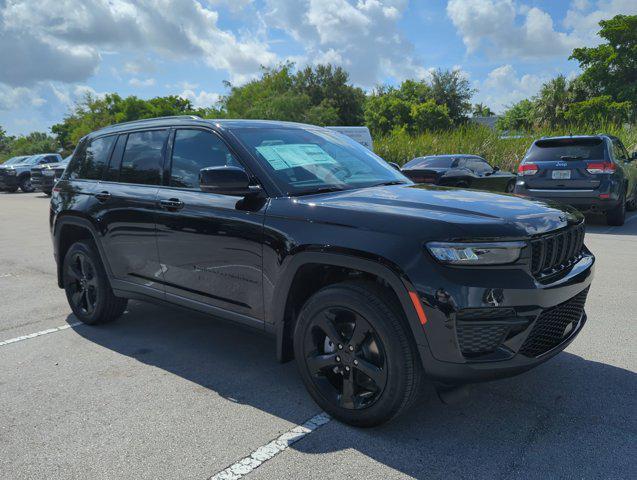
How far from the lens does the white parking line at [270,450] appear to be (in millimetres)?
2562

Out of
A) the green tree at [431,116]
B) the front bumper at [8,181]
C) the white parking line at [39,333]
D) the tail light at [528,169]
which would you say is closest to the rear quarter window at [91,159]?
the white parking line at [39,333]

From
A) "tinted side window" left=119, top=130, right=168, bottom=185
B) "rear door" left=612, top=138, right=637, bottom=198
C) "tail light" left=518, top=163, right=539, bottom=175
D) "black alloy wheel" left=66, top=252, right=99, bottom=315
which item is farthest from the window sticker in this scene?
"rear door" left=612, top=138, right=637, bottom=198

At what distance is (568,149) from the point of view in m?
9.91

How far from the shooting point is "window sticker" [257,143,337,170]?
3.49m

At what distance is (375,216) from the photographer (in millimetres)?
2789

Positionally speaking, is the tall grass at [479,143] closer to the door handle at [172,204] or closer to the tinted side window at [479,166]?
the tinted side window at [479,166]

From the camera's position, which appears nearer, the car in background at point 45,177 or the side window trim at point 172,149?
the side window trim at point 172,149

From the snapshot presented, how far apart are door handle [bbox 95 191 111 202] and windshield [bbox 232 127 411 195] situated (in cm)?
140

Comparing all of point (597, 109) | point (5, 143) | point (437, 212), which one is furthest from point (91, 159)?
point (5, 143)

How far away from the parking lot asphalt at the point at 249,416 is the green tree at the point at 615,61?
46.6 m

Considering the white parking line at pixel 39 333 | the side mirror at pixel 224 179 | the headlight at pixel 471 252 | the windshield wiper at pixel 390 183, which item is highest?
the side mirror at pixel 224 179

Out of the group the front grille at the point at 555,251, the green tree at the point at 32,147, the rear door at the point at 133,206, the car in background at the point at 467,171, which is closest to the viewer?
the front grille at the point at 555,251

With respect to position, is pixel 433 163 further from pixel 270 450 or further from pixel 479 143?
pixel 270 450

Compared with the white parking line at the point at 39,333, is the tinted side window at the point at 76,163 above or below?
above
